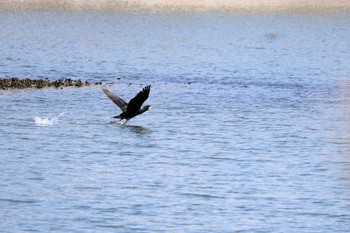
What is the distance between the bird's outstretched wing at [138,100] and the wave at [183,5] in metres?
109

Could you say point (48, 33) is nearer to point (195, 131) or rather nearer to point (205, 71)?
point (205, 71)

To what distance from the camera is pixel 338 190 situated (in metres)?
23.5

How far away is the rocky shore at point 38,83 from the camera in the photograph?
38.6 metres

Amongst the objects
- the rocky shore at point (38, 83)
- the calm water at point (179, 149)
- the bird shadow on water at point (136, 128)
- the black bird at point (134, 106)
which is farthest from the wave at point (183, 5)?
the black bird at point (134, 106)

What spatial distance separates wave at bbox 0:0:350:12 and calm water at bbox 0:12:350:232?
85.0 m

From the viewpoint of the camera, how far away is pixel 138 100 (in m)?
30.1

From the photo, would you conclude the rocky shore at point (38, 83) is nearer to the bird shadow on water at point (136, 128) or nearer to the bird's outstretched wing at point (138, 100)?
the bird shadow on water at point (136, 128)

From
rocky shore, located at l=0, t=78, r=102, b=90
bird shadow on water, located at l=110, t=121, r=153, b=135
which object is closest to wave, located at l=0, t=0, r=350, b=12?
rocky shore, located at l=0, t=78, r=102, b=90

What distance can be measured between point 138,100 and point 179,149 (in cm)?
227

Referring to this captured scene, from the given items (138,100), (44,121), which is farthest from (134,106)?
(44,121)

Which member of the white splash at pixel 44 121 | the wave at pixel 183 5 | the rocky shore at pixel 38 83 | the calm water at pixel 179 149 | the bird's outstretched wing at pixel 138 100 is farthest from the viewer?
the wave at pixel 183 5

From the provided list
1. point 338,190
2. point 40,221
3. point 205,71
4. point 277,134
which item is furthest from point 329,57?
point 40,221

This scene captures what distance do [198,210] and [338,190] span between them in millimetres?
3459

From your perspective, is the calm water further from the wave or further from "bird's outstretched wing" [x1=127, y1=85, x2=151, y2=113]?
the wave
